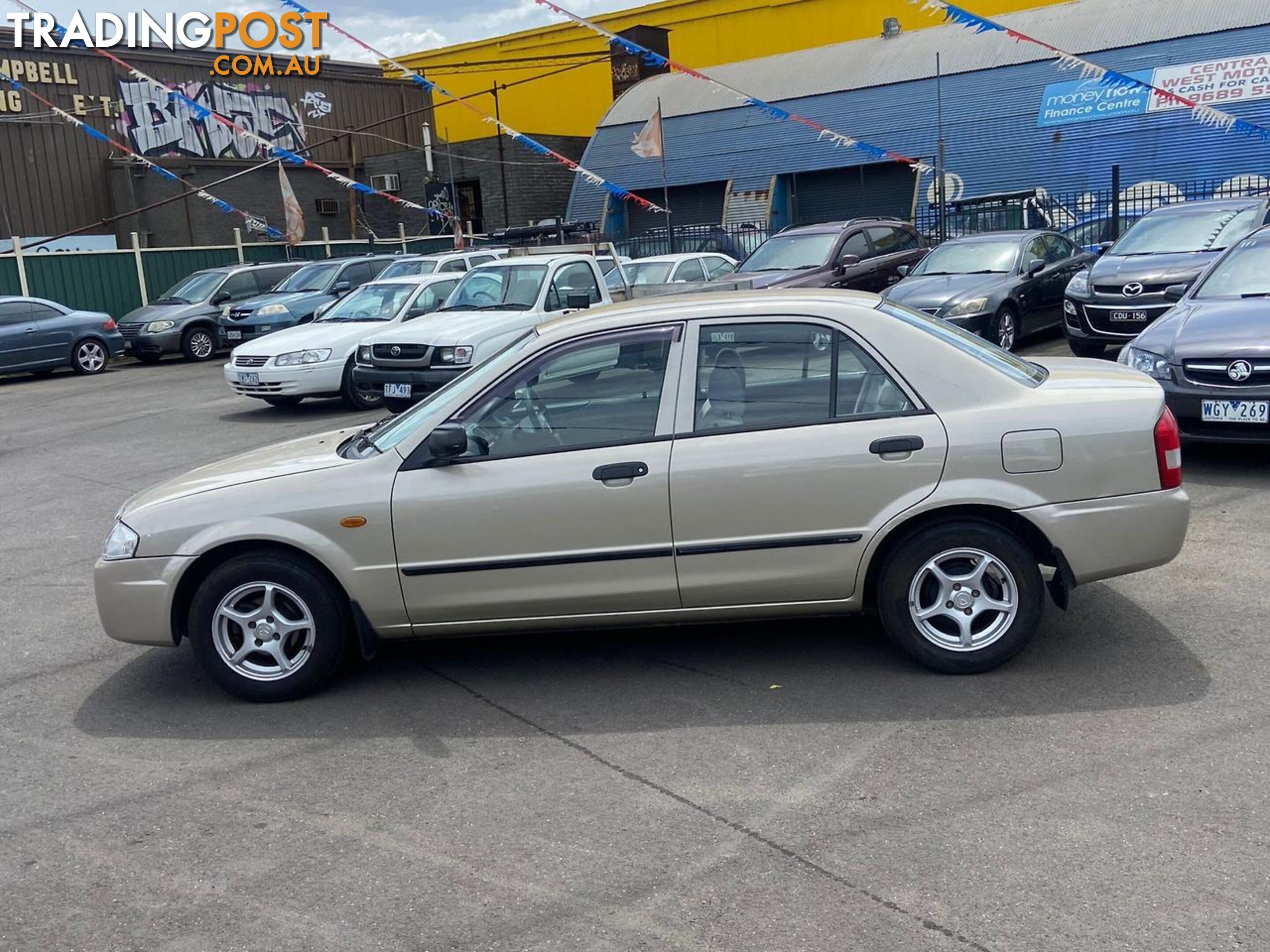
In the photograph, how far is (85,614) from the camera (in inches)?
255

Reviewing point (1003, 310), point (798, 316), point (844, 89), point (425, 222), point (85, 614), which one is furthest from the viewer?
point (425, 222)

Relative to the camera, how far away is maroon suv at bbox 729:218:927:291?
54.3ft

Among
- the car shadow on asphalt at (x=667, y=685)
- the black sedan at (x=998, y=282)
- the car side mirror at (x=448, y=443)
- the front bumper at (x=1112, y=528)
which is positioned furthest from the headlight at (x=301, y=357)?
the front bumper at (x=1112, y=528)

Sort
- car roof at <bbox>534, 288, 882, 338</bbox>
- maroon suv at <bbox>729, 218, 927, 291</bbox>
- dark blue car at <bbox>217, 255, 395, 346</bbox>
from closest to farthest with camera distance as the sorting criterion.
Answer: car roof at <bbox>534, 288, 882, 338</bbox>, maroon suv at <bbox>729, 218, 927, 291</bbox>, dark blue car at <bbox>217, 255, 395, 346</bbox>

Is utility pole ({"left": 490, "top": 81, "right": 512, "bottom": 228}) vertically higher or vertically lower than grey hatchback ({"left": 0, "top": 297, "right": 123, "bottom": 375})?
higher

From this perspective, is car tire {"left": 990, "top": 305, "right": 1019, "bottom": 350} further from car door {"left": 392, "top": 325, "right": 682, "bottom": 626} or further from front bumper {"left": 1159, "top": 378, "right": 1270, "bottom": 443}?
car door {"left": 392, "top": 325, "right": 682, "bottom": 626}

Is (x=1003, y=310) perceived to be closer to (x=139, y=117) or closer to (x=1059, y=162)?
(x=1059, y=162)

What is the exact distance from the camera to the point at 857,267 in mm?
17109

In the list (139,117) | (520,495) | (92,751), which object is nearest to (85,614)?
(92,751)

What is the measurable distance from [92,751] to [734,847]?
2.63 m

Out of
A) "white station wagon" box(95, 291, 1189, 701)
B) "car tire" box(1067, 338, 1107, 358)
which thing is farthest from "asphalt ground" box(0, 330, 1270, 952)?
"car tire" box(1067, 338, 1107, 358)

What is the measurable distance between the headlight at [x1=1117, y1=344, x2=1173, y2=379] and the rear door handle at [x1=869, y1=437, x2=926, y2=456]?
3738mm

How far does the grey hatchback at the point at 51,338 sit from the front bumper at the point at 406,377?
1025 cm

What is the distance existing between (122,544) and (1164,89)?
25.2 meters
